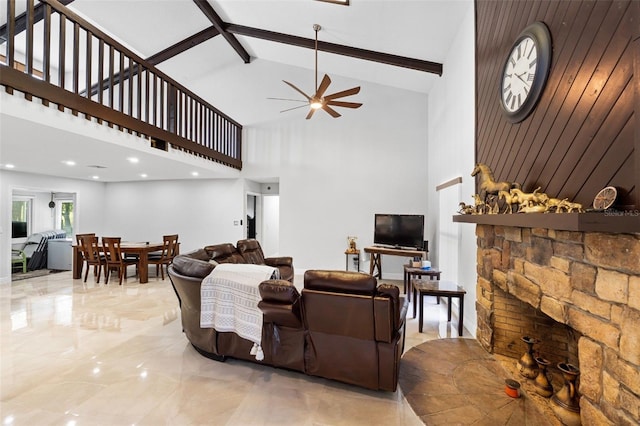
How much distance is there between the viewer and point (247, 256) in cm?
496

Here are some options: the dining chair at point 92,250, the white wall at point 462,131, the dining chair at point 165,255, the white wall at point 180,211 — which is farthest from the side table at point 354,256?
the dining chair at point 92,250

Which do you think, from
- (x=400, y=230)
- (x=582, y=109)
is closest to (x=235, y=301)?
(x=582, y=109)

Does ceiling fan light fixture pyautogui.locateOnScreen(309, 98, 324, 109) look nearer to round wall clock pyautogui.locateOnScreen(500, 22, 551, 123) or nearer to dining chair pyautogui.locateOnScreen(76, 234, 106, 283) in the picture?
round wall clock pyautogui.locateOnScreen(500, 22, 551, 123)

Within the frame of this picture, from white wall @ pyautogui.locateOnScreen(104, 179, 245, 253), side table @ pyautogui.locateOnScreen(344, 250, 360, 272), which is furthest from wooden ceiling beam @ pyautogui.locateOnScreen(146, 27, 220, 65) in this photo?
side table @ pyautogui.locateOnScreen(344, 250, 360, 272)

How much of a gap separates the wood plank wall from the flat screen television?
→ 2.74 metres

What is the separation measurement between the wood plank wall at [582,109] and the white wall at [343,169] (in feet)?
11.6

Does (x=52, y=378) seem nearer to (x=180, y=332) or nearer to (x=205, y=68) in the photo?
(x=180, y=332)

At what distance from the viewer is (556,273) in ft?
6.41

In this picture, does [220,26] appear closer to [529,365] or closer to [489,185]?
[489,185]

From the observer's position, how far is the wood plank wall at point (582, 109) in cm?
148

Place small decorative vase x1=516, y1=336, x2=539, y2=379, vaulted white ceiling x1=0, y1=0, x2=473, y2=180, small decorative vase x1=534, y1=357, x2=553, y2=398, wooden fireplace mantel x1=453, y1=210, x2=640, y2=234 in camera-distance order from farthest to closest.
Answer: vaulted white ceiling x1=0, y1=0, x2=473, y2=180 → small decorative vase x1=516, y1=336, x2=539, y2=379 → small decorative vase x1=534, y1=357, x2=553, y2=398 → wooden fireplace mantel x1=453, y1=210, x2=640, y2=234

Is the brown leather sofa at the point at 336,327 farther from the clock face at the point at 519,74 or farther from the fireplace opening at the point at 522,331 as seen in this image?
the clock face at the point at 519,74

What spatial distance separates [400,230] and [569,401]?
148 inches

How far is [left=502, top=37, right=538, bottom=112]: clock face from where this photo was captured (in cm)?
231
